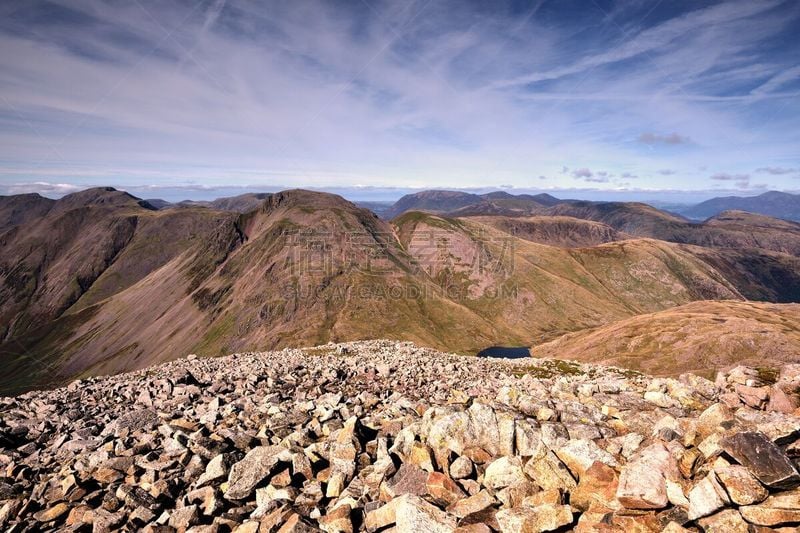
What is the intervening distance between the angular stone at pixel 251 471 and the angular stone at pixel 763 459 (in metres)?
14.4

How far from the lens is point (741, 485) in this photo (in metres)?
9.76

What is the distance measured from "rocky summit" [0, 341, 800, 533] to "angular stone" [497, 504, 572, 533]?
0.03 meters

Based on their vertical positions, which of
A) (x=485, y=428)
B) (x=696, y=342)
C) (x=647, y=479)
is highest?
(x=647, y=479)

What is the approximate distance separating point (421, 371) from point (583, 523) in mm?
31907

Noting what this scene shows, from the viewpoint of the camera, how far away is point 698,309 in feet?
609

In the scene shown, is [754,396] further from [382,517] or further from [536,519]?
[382,517]

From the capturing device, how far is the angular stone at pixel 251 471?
45.9 ft

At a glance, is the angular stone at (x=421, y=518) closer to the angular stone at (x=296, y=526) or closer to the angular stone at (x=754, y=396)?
the angular stone at (x=296, y=526)

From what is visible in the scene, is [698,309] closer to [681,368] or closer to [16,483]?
[681,368]

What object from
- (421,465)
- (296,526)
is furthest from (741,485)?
(296,526)

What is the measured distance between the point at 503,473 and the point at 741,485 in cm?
619

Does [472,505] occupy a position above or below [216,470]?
above

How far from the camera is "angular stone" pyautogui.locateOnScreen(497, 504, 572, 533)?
10156mm

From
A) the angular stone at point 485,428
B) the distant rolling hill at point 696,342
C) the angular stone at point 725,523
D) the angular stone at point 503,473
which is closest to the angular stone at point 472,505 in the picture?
the angular stone at point 503,473
